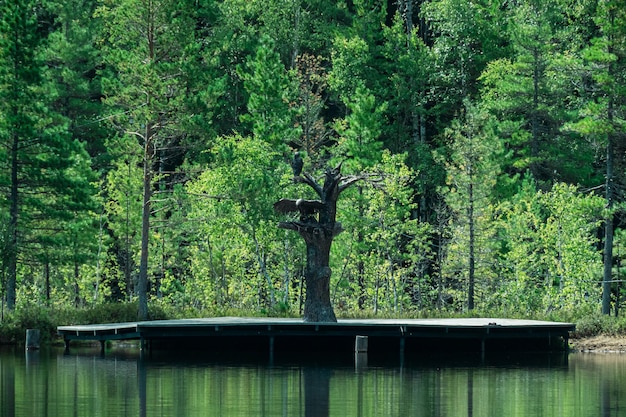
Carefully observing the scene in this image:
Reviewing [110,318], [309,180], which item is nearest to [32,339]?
[110,318]

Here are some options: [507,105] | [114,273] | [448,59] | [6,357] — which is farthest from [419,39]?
[6,357]

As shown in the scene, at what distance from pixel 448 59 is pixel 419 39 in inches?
78.3

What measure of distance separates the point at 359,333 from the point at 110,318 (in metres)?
10.1

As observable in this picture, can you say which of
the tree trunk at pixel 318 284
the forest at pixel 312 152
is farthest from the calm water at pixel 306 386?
the forest at pixel 312 152

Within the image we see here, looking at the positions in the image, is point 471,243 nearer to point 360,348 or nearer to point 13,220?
point 360,348

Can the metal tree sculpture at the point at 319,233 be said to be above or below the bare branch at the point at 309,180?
below

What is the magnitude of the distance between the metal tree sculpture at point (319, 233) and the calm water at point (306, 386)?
2.31 metres

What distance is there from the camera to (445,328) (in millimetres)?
45000

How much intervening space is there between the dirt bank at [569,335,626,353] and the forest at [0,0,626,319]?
2100 millimetres

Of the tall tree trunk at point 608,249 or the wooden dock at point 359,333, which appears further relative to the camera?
the tall tree trunk at point 608,249

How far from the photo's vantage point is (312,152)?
66438mm

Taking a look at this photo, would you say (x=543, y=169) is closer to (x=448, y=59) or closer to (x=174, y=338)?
(x=448, y=59)

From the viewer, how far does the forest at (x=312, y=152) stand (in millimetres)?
50844

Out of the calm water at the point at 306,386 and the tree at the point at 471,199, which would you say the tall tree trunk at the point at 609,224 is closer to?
the calm water at the point at 306,386
